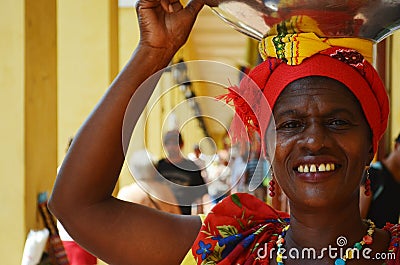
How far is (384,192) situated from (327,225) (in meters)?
2.19

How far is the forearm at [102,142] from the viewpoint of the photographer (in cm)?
213

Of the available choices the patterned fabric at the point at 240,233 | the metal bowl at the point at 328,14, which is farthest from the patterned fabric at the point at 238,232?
the metal bowl at the point at 328,14

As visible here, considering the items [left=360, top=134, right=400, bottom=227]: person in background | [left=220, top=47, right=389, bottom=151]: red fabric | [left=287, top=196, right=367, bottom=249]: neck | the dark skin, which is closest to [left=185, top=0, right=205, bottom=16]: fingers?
[left=220, top=47, right=389, bottom=151]: red fabric

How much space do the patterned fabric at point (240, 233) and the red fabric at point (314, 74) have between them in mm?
224

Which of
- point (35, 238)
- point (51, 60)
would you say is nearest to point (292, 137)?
point (35, 238)

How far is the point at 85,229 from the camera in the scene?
215 cm

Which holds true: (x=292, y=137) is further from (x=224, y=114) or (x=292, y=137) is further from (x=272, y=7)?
(x=224, y=114)

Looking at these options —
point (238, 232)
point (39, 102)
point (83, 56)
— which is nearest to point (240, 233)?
point (238, 232)

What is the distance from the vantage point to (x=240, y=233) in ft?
7.16

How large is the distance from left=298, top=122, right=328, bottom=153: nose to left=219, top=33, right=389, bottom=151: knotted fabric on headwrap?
121mm

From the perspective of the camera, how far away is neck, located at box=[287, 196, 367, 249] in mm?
2031

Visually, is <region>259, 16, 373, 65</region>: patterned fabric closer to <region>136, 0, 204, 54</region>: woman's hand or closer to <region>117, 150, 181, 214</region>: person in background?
<region>136, 0, 204, 54</region>: woman's hand

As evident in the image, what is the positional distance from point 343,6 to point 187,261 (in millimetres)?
744

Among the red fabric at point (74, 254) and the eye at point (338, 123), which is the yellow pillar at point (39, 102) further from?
the eye at point (338, 123)
